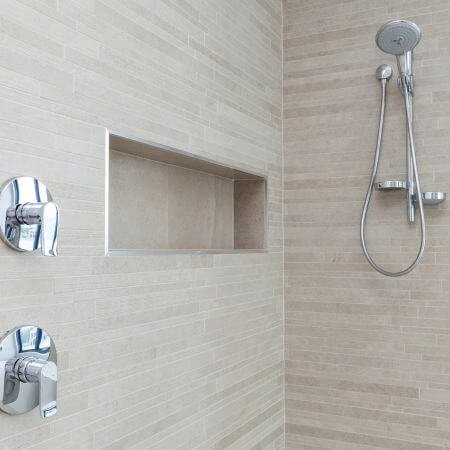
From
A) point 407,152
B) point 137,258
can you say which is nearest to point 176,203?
point 137,258

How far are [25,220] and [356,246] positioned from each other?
1488 millimetres

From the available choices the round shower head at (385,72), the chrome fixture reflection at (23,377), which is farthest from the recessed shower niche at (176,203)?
the round shower head at (385,72)

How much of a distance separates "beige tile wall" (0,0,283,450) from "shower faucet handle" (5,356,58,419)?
83 mm

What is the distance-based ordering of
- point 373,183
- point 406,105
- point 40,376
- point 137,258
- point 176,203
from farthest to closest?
point 373,183 → point 406,105 → point 176,203 → point 137,258 → point 40,376

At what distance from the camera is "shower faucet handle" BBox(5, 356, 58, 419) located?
105cm

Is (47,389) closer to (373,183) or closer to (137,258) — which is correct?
(137,258)

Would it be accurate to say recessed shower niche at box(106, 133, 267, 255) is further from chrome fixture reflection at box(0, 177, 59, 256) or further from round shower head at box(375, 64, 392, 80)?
round shower head at box(375, 64, 392, 80)

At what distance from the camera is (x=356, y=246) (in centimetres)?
224

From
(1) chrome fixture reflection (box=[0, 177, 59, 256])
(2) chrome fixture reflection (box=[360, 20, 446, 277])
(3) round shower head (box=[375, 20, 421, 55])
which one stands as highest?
(3) round shower head (box=[375, 20, 421, 55])

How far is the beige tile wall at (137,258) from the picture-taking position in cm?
116

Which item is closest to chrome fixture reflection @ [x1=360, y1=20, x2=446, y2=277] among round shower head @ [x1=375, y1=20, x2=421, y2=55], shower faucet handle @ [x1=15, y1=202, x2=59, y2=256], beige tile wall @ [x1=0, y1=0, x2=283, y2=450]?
round shower head @ [x1=375, y1=20, x2=421, y2=55]

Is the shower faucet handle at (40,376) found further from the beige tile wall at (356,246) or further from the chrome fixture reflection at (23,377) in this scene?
the beige tile wall at (356,246)

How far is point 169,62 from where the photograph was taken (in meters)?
1.62

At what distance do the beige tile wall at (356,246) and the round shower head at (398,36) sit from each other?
0.75ft
